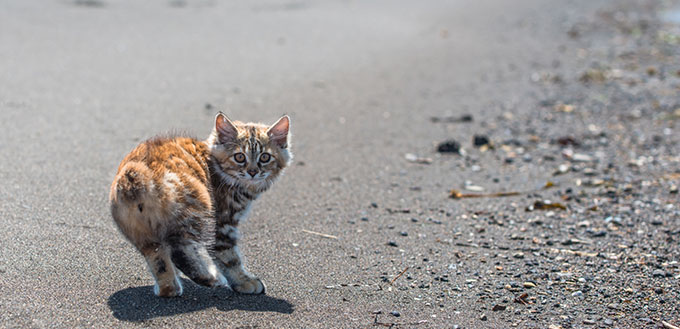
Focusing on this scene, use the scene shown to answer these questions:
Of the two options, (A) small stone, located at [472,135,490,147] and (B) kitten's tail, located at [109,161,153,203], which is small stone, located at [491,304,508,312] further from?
(A) small stone, located at [472,135,490,147]

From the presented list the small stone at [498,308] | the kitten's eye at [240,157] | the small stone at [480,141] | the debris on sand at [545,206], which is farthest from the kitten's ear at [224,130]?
the small stone at [480,141]

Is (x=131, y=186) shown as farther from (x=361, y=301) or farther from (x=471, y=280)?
(x=471, y=280)

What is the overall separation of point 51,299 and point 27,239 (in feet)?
2.90

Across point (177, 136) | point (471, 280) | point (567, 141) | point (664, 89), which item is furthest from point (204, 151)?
point (664, 89)

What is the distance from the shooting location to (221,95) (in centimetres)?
892

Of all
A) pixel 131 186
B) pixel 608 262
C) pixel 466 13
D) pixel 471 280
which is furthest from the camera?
pixel 466 13

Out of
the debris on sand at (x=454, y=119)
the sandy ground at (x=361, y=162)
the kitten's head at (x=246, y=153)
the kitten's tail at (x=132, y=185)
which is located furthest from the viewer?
the debris on sand at (x=454, y=119)

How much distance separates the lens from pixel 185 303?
14.1ft

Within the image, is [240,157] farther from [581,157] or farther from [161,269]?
[581,157]

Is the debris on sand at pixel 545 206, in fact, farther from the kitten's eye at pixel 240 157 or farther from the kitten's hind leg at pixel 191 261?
the kitten's hind leg at pixel 191 261

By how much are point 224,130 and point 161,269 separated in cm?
113

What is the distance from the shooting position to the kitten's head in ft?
15.9

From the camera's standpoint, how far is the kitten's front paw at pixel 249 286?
454cm

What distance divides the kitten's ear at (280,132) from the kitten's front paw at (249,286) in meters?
1.08
